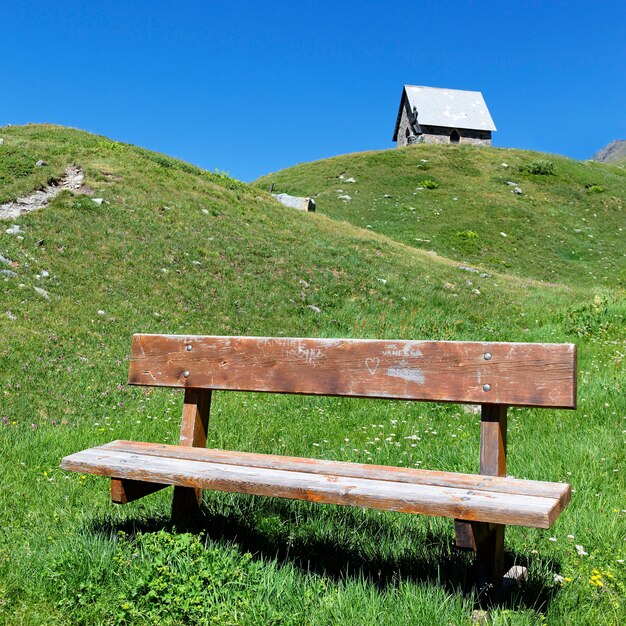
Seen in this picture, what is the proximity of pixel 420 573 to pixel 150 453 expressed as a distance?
173cm

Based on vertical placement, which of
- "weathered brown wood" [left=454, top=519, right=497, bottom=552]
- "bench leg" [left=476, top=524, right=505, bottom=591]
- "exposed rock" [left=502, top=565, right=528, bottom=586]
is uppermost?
"weathered brown wood" [left=454, top=519, right=497, bottom=552]

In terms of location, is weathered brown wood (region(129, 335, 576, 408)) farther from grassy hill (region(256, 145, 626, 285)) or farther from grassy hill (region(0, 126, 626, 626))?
grassy hill (region(256, 145, 626, 285))

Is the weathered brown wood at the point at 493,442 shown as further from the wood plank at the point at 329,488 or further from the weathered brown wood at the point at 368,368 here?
the wood plank at the point at 329,488

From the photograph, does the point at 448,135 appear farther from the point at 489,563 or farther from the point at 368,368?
the point at 489,563

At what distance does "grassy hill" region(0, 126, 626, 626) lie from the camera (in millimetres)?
3027

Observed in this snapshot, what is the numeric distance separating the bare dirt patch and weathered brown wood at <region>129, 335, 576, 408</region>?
37.9 ft

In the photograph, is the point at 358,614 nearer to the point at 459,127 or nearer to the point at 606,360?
the point at 606,360

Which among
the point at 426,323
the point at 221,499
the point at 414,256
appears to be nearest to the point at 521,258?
the point at 414,256

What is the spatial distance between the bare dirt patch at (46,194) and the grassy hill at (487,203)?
18.0m

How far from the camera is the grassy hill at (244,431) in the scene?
3027 mm

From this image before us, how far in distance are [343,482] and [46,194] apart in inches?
610

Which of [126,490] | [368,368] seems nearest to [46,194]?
[126,490]

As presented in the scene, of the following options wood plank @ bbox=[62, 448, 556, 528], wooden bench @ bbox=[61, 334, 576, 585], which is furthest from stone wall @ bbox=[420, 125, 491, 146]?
wood plank @ bbox=[62, 448, 556, 528]

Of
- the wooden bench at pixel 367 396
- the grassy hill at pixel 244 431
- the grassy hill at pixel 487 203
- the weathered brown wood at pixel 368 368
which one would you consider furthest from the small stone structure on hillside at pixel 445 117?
the wooden bench at pixel 367 396
